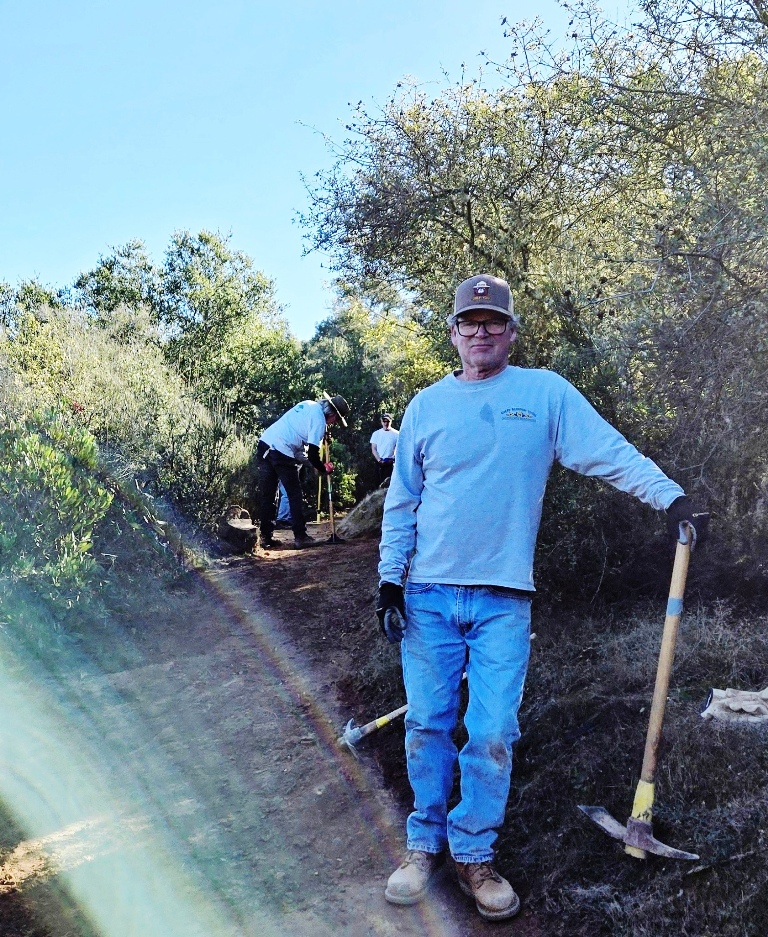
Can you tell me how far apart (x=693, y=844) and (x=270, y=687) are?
10.4ft

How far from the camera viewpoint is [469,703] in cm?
310

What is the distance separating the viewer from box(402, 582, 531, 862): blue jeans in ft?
9.77

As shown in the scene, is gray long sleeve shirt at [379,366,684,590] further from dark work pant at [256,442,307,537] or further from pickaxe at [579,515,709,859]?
dark work pant at [256,442,307,537]

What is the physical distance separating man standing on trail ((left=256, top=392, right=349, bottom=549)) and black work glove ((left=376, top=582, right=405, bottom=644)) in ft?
23.9

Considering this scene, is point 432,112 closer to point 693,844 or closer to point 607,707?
point 607,707

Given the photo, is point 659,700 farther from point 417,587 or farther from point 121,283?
point 121,283

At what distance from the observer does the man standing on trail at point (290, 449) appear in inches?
411

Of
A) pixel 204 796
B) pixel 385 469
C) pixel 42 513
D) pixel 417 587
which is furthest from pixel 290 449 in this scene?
pixel 417 587

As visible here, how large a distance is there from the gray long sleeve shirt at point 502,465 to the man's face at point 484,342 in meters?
0.06

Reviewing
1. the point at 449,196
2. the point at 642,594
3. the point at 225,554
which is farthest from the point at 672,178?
the point at 225,554

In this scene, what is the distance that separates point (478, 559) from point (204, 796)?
2032mm

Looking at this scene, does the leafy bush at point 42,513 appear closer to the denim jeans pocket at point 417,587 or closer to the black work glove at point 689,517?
the denim jeans pocket at point 417,587

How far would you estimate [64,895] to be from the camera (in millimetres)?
3225

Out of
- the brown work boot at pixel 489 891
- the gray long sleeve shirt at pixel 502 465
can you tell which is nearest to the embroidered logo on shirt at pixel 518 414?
the gray long sleeve shirt at pixel 502 465
